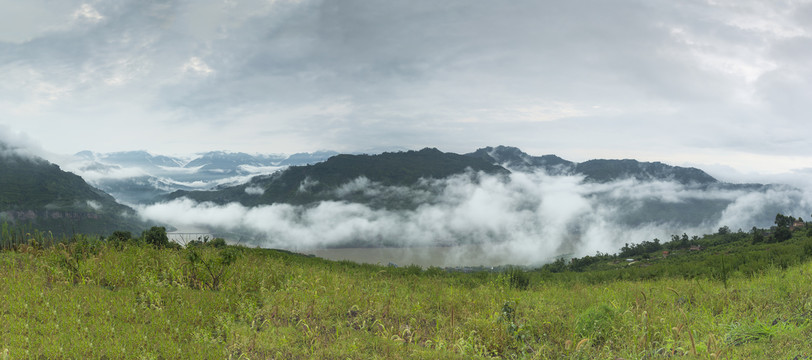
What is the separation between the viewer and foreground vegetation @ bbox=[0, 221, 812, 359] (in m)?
6.31

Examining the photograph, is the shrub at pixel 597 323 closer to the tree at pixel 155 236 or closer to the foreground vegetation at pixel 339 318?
the foreground vegetation at pixel 339 318

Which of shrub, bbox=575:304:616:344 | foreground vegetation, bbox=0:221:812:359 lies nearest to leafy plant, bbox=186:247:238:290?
foreground vegetation, bbox=0:221:812:359

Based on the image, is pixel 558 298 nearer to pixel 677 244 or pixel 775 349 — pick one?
pixel 775 349

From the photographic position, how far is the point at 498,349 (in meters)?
7.32

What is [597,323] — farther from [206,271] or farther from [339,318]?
[206,271]

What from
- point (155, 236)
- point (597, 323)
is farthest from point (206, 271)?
point (155, 236)

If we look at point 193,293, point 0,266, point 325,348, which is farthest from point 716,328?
point 0,266

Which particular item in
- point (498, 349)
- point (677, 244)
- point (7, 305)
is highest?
point (7, 305)

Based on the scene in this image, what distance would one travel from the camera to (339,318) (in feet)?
27.6

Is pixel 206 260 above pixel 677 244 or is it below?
above

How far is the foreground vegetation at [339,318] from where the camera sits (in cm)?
631

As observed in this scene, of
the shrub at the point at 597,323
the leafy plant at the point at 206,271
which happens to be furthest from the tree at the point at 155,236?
the shrub at the point at 597,323

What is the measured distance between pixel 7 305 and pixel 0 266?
16.3 ft

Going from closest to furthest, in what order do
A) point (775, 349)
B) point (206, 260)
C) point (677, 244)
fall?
point (775, 349), point (206, 260), point (677, 244)
